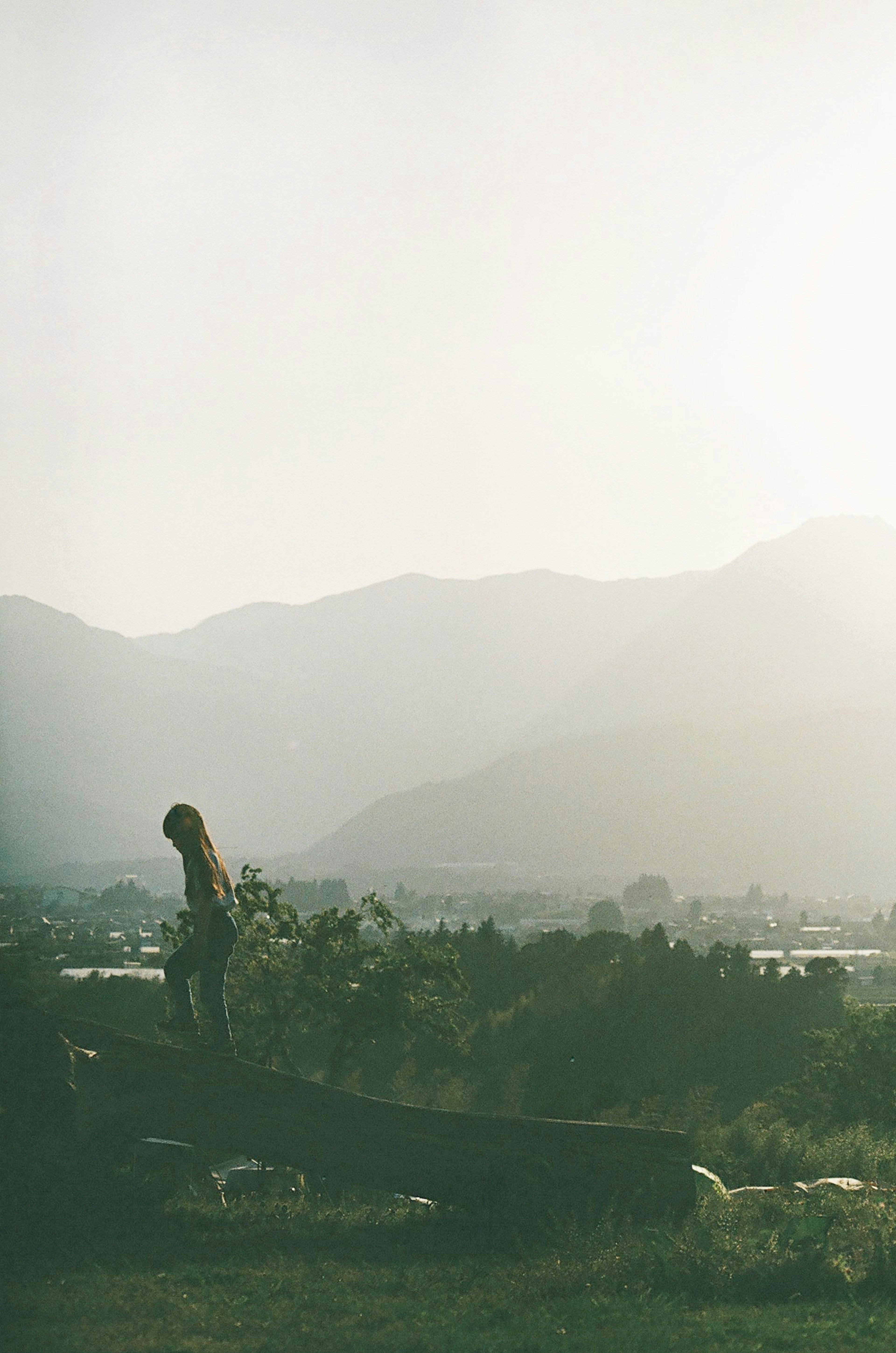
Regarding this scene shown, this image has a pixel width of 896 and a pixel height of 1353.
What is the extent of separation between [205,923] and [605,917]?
14671 centimetres

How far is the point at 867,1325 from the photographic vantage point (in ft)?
22.6

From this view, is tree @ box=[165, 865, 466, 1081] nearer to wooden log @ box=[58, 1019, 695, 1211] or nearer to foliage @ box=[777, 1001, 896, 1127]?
foliage @ box=[777, 1001, 896, 1127]

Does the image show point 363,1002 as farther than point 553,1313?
Yes

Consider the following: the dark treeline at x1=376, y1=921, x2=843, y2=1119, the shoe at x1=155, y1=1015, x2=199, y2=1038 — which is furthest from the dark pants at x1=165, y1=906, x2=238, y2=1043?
the dark treeline at x1=376, y1=921, x2=843, y2=1119

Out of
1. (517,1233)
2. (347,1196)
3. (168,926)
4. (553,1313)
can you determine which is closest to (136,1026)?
(168,926)

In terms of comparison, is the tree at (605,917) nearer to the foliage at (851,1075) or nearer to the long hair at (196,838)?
the foliage at (851,1075)

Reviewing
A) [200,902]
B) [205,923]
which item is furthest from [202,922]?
[200,902]

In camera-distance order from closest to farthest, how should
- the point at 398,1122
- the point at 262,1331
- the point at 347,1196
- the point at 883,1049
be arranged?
the point at 262,1331
the point at 398,1122
the point at 347,1196
the point at 883,1049

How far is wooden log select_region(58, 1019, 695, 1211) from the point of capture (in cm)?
904

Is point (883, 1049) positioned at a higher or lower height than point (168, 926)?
lower

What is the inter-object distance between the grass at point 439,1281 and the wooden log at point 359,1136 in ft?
1.01

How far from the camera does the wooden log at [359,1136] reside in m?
9.04

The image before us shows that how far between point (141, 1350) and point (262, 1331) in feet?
2.50

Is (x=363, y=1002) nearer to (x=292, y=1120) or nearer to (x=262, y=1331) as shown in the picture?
(x=292, y=1120)
